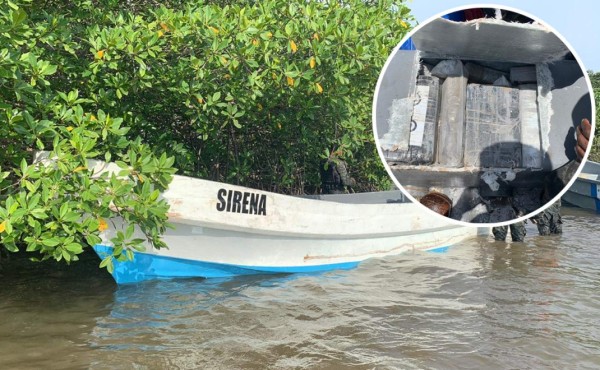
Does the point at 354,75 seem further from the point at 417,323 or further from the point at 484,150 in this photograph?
the point at 484,150

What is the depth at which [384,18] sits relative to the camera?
Result: 789 cm

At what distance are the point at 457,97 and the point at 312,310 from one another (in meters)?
3.29

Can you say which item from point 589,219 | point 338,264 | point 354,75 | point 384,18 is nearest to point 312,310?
point 338,264

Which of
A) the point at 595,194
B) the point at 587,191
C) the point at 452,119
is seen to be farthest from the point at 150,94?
the point at 587,191

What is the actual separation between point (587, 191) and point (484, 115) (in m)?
14.9

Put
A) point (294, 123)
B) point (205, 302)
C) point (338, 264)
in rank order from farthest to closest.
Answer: point (294, 123), point (338, 264), point (205, 302)

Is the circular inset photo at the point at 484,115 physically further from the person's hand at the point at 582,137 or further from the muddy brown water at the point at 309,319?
the muddy brown water at the point at 309,319

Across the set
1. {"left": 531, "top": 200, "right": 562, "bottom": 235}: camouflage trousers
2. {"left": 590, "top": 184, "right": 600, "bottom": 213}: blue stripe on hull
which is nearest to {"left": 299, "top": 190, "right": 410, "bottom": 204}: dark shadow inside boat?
{"left": 531, "top": 200, "right": 562, "bottom": 235}: camouflage trousers

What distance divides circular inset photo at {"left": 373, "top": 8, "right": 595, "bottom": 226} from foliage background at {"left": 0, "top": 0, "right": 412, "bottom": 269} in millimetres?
2640

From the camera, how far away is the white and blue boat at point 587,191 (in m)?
15.6

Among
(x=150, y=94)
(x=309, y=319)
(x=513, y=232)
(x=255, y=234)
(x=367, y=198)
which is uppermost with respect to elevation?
(x=150, y=94)

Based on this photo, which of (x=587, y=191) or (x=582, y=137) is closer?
(x=582, y=137)

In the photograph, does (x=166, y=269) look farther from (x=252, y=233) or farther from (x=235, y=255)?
(x=252, y=233)

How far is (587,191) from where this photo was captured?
16.1 m
